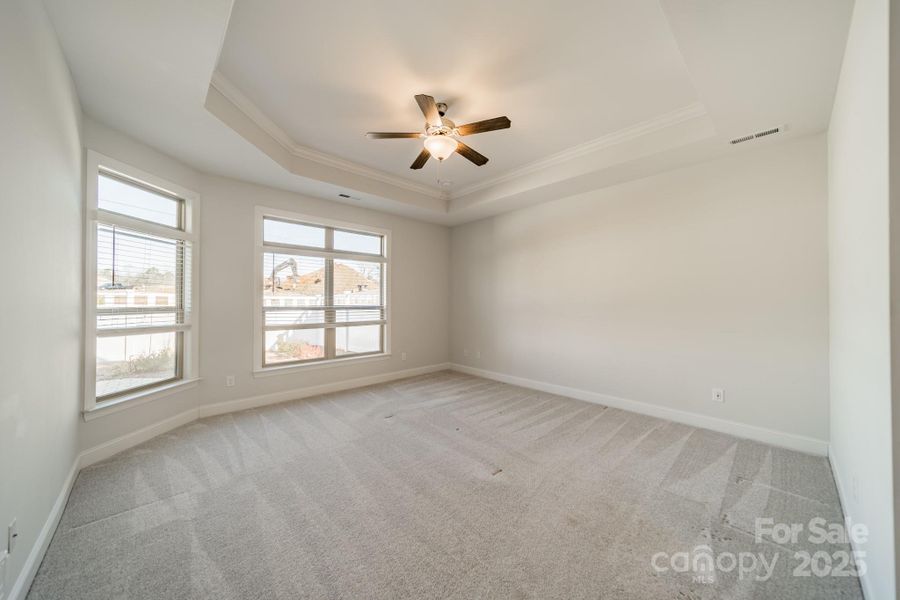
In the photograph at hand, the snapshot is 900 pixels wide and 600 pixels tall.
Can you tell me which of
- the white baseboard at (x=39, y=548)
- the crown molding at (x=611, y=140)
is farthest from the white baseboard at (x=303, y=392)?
the crown molding at (x=611, y=140)

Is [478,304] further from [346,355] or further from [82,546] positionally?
[82,546]

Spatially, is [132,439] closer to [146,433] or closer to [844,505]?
[146,433]

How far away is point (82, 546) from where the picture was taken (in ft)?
5.71

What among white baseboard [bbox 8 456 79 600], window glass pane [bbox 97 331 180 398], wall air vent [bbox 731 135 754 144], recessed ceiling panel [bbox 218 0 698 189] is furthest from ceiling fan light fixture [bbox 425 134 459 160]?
white baseboard [bbox 8 456 79 600]

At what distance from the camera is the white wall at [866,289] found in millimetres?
1237

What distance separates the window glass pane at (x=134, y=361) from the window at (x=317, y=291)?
834mm

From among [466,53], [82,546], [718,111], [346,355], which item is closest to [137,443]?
[82,546]

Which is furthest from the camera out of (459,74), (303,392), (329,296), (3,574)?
(329,296)

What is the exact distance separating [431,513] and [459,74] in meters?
3.01

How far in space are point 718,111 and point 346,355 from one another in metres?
4.82

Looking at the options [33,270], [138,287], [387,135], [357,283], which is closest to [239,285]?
[138,287]

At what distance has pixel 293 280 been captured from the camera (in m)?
4.36

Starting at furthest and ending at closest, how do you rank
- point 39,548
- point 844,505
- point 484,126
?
point 484,126
point 844,505
point 39,548

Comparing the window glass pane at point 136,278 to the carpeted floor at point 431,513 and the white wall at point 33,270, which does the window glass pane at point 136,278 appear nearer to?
the white wall at point 33,270
